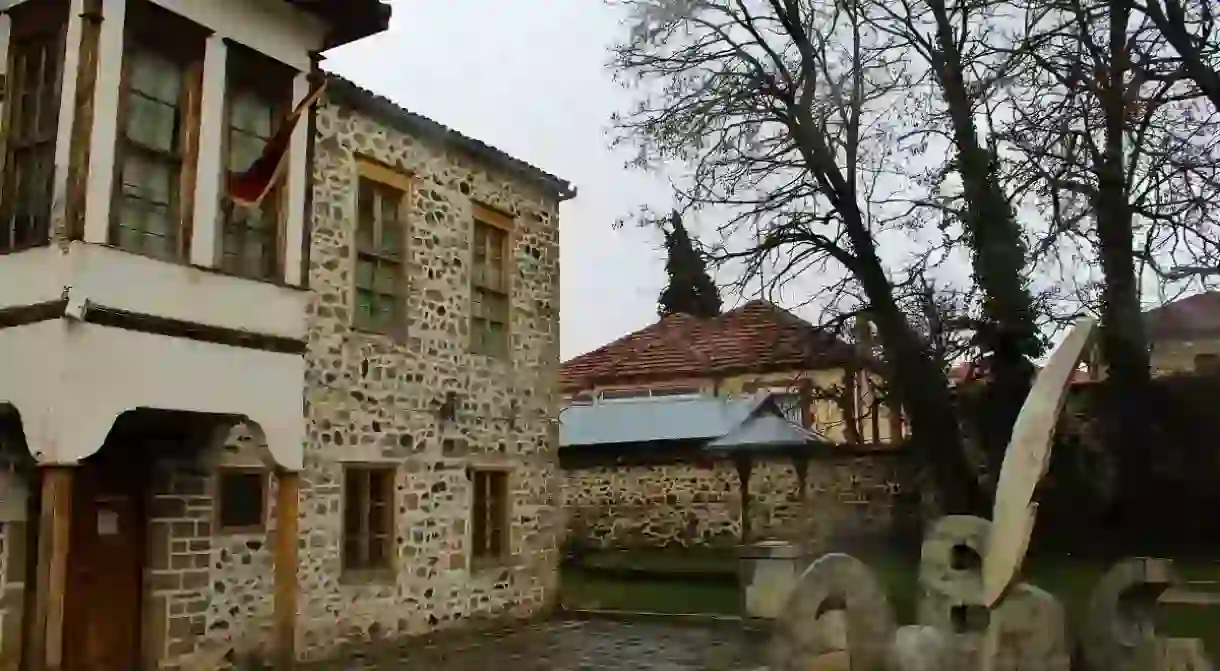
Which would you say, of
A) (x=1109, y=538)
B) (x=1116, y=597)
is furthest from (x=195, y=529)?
(x=1109, y=538)

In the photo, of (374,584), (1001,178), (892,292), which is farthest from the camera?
(892,292)

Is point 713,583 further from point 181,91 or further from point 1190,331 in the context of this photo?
point 181,91

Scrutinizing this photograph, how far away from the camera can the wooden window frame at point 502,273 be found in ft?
42.7

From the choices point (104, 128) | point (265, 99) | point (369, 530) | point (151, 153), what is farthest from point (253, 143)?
point (369, 530)

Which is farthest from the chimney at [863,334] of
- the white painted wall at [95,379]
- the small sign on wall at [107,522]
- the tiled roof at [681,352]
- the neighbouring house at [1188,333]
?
the small sign on wall at [107,522]

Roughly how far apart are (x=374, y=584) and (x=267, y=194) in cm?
437

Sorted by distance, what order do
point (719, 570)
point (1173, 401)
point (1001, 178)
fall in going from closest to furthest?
point (1001, 178)
point (1173, 401)
point (719, 570)

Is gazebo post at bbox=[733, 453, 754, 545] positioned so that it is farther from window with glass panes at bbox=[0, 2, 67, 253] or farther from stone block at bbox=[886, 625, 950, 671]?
window with glass panes at bbox=[0, 2, 67, 253]

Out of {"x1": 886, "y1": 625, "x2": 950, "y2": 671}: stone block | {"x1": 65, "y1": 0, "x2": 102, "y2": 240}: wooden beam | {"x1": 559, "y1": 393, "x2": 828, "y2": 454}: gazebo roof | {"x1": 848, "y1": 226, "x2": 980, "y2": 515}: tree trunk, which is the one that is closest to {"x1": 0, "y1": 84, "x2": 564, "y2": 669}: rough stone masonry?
{"x1": 65, "y1": 0, "x2": 102, "y2": 240}: wooden beam

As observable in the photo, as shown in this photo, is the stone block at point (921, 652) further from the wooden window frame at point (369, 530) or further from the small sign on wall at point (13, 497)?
the small sign on wall at point (13, 497)

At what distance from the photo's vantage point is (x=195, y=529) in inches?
357

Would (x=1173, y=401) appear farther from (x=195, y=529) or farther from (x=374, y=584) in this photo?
(x=195, y=529)

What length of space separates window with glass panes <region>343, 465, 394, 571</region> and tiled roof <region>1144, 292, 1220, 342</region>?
9.67 meters

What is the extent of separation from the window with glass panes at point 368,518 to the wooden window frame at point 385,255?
1485 millimetres
